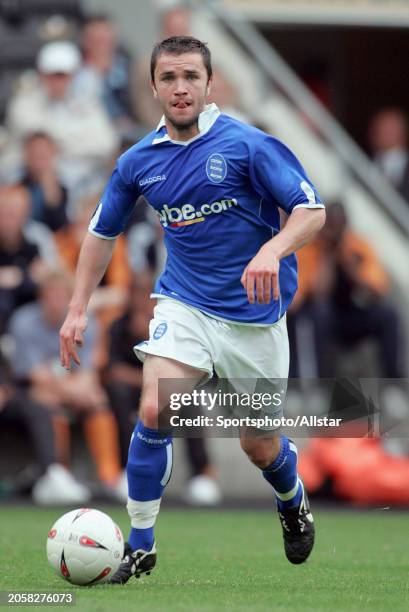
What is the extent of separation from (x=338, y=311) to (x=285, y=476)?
6589 mm

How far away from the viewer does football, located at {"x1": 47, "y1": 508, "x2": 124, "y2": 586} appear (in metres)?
6.38

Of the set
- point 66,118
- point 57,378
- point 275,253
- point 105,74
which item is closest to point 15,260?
point 57,378

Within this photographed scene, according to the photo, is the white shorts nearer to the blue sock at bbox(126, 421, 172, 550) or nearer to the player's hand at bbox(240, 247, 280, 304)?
the blue sock at bbox(126, 421, 172, 550)

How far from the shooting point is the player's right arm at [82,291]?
6.75m

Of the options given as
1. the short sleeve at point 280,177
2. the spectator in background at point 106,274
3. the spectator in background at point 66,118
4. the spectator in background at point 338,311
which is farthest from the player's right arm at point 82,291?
the spectator in background at point 66,118

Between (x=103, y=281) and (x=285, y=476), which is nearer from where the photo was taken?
(x=285, y=476)

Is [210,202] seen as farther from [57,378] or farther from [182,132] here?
[57,378]

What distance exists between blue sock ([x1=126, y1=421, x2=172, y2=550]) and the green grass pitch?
9.5 inches

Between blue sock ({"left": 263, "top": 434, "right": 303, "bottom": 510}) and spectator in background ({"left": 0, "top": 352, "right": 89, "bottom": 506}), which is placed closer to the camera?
blue sock ({"left": 263, "top": 434, "right": 303, "bottom": 510})

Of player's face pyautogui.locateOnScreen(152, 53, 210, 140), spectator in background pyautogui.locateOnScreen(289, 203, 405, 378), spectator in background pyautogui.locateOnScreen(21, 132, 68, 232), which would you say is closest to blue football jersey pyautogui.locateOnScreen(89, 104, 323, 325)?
player's face pyautogui.locateOnScreen(152, 53, 210, 140)

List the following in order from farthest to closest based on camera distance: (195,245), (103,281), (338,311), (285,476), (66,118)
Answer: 1. (66,118)
2. (338,311)
3. (103,281)
4. (285,476)
5. (195,245)

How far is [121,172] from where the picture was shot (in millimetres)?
6965

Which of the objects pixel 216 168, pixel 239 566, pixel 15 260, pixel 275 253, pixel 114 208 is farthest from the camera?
pixel 15 260

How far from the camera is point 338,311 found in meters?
13.7
